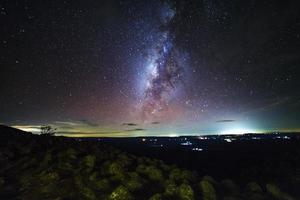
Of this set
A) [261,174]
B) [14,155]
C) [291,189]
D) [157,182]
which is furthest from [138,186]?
[261,174]

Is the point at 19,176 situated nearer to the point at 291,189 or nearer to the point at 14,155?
the point at 14,155

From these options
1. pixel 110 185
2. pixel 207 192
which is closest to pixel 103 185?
pixel 110 185

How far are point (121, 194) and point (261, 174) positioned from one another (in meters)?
16.0

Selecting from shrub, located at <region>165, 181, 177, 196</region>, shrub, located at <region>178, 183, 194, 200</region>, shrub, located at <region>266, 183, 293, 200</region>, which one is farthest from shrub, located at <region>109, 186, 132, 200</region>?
shrub, located at <region>266, 183, 293, 200</region>

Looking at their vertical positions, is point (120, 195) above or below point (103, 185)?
below

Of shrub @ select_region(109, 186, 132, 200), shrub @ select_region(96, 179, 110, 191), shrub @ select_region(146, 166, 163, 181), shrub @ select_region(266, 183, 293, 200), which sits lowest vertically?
shrub @ select_region(266, 183, 293, 200)

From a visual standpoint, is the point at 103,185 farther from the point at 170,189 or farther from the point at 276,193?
the point at 276,193

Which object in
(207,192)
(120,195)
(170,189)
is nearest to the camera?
(120,195)

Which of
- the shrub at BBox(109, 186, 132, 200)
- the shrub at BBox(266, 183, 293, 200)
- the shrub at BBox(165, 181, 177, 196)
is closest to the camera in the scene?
the shrub at BBox(109, 186, 132, 200)

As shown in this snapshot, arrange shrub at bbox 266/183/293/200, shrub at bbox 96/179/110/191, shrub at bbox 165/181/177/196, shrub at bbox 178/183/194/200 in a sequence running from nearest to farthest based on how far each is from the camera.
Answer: shrub at bbox 178/183/194/200 < shrub at bbox 165/181/177/196 < shrub at bbox 266/183/293/200 < shrub at bbox 96/179/110/191

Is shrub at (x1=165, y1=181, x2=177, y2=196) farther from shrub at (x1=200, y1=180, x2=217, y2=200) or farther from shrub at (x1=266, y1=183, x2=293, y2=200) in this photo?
shrub at (x1=266, y1=183, x2=293, y2=200)

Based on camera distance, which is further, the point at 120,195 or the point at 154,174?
the point at 154,174

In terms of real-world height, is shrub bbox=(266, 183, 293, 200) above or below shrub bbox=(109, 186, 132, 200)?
below

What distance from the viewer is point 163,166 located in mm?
14633
